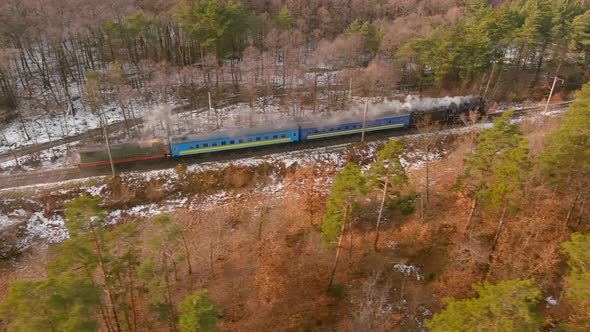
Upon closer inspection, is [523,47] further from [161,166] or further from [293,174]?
[161,166]

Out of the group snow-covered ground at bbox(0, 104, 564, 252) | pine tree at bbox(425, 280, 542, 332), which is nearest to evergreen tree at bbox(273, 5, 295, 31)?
snow-covered ground at bbox(0, 104, 564, 252)

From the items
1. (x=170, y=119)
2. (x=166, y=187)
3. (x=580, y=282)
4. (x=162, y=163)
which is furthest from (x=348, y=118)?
(x=580, y=282)

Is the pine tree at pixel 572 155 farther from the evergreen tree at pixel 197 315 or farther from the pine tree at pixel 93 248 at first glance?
the pine tree at pixel 93 248

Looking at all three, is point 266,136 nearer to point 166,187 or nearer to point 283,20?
point 166,187

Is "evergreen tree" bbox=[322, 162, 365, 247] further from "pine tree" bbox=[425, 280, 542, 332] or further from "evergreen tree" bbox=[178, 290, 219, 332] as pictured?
"evergreen tree" bbox=[178, 290, 219, 332]

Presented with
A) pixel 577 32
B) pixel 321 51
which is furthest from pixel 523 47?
pixel 321 51

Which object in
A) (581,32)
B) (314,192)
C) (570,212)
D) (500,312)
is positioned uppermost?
(581,32)
